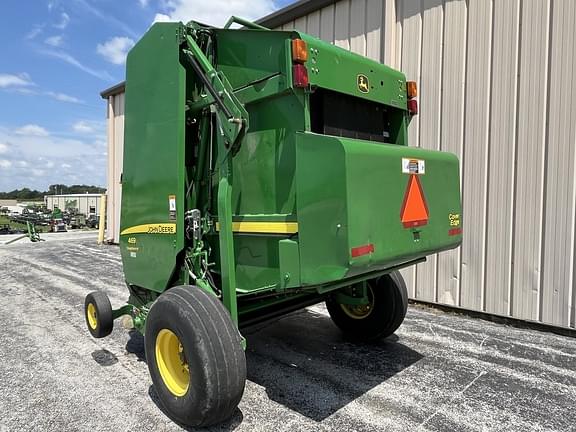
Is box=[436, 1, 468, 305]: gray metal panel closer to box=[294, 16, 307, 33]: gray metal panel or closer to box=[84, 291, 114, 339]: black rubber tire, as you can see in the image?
box=[294, 16, 307, 33]: gray metal panel

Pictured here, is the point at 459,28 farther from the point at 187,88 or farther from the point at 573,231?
the point at 187,88

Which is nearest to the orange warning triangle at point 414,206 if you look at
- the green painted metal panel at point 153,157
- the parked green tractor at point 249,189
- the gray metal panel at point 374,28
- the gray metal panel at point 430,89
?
the parked green tractor at point 249,189

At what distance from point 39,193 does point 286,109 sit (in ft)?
446

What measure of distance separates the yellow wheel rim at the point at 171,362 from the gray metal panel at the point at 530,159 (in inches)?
161

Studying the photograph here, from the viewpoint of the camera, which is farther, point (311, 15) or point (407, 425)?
point (311, 15)

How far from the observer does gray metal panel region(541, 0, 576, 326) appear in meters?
4.84

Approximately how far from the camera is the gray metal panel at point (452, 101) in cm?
573

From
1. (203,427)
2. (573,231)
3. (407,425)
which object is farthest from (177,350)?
(573,231)

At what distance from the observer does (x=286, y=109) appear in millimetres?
2873

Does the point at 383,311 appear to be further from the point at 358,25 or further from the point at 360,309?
the point at 358,25

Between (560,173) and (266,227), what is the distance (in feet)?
12.4

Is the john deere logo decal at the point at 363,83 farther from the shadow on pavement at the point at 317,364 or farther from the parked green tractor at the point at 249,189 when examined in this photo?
the shadow on pavement at the point at 317,364

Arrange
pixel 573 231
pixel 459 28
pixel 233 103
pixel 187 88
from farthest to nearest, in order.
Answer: pixel 459 28 < pixel 573 231 < pixel 187 88 < pixel 233 103

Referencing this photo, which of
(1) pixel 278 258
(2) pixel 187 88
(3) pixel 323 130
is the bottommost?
(1) pixel 278 258
